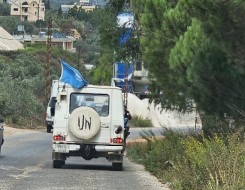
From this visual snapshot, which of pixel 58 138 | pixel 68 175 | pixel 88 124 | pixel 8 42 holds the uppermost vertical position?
pixel 8 42

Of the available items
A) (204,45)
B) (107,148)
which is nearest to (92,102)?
(107,148)

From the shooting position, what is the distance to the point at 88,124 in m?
21.7

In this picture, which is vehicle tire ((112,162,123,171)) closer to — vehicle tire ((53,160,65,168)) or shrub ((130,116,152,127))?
vehicle tire ((53,160,65,168))

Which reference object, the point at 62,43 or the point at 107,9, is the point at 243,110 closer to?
the point at 107,9

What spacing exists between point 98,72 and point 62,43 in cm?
2852

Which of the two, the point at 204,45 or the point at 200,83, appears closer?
the point at 204,45

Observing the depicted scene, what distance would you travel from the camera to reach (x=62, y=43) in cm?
11425

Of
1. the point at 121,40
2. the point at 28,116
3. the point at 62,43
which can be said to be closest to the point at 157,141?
the point at 121,40

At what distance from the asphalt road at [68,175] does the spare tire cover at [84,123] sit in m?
1.02

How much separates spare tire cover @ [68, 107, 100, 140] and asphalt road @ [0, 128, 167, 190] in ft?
3.34

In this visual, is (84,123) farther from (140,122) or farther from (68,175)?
(140,122)

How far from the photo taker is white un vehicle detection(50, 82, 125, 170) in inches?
853

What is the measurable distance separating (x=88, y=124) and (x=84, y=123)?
0.38 feet

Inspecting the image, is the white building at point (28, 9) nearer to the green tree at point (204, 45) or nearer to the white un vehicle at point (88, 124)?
the white un vehicle at point (88, 124)
